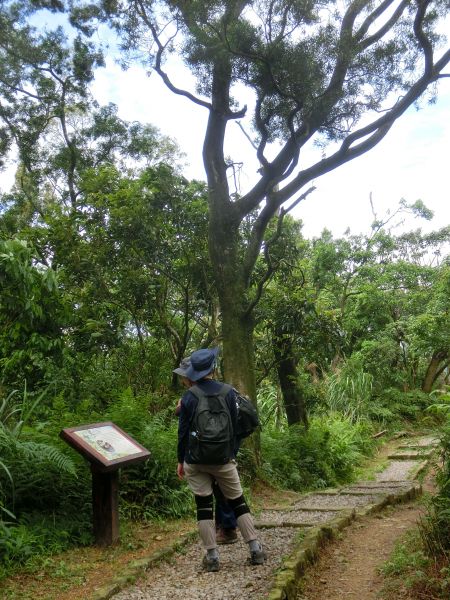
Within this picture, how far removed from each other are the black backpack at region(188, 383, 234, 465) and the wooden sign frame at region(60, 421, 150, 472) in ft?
2.75

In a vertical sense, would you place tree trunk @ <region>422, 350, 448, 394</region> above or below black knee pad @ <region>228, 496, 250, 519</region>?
above

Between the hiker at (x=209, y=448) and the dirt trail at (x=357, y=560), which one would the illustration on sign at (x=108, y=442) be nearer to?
the hiker at (x=209, y=448)

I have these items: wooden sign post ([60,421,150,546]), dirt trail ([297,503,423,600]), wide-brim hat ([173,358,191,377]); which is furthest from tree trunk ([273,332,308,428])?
wide-brim hat ([173,358,191,377])

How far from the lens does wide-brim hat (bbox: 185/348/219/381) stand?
450cm

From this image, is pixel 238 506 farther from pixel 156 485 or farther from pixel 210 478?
pixel 156 485

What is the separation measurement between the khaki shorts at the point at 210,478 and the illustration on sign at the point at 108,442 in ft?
2.55

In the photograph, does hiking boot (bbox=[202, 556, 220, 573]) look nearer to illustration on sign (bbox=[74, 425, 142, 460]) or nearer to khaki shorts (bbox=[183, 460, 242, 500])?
khaki shorts (bbox=[183, 460, 242, 500])

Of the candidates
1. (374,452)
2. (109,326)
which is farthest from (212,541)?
(374,452)

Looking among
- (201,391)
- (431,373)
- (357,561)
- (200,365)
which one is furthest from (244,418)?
(431,373)

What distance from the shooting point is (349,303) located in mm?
21047

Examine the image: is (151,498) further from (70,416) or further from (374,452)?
(374,452)

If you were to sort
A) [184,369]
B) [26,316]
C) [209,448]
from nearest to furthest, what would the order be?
1. [209,448]
2. [184,369]
3. [26,316]

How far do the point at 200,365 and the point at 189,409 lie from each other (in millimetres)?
344

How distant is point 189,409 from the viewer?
14.4ft
